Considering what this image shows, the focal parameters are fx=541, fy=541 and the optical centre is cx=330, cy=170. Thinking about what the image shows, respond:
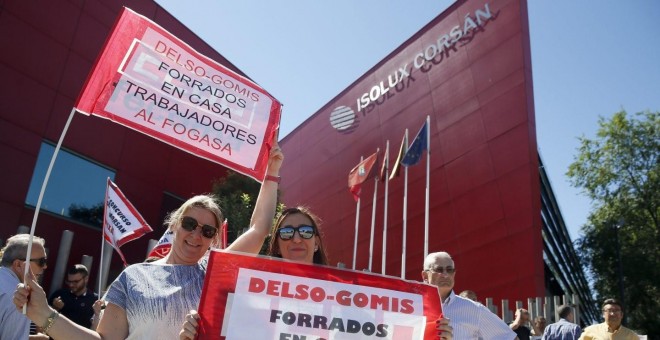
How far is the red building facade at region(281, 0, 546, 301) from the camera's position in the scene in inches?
667

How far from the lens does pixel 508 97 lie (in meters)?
18.3

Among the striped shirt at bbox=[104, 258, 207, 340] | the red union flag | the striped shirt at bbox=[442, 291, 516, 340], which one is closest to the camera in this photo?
the striped shirt at bbox=[104, 258, 207, 340]

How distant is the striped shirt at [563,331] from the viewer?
7.27m

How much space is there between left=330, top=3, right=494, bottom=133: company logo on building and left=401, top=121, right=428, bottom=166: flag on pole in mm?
5962

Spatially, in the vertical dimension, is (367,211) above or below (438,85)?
below

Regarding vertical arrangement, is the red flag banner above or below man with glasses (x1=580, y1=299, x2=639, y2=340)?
below

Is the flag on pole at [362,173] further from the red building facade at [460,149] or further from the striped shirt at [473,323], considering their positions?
the striped shirt at [473,323]

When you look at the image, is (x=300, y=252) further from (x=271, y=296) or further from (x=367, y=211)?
(x=367, y=211)

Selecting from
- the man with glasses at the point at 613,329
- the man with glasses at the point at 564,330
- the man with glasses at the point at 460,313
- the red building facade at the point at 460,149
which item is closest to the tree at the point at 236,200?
the red building facade at the point at 460,149

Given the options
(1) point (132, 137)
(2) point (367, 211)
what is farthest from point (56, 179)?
(2) point (367, 211)

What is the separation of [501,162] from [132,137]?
481 inches

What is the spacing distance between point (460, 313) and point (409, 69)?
20.9 m

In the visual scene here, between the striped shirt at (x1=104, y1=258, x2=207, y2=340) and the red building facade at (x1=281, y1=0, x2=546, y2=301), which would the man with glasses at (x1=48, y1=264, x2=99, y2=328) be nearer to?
the striped shirt at (x1=104, y1=258, x2=207, y2=340)

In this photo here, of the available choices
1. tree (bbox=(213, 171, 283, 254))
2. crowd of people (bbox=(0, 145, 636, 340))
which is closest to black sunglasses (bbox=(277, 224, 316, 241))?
crowd of people (bbox=(0, 145, 636, 340))
